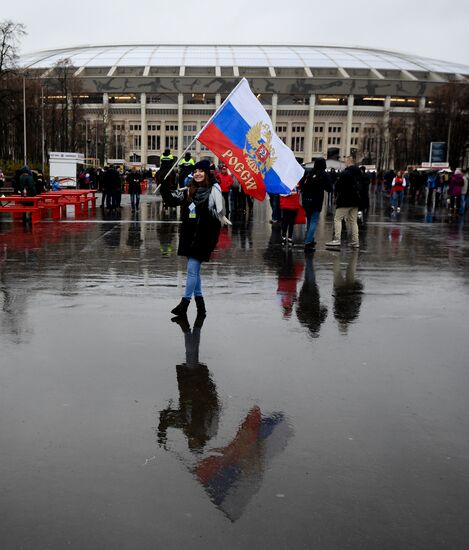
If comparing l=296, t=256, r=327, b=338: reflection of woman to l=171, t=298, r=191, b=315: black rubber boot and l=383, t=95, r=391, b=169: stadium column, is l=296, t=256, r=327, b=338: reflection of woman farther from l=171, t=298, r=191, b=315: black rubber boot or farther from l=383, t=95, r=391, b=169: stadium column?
l=383, t=95, r=391, b=169: stadium column

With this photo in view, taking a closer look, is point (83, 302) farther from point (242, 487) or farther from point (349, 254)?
point (349, 254)

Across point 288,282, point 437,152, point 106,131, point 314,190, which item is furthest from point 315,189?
point 106,131

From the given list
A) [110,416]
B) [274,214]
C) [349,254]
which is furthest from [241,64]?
[110,416]

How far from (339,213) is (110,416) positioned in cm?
967

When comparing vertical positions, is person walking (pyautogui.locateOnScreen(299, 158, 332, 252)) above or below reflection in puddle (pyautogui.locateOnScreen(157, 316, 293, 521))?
above

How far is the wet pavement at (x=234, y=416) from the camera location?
3.05 m

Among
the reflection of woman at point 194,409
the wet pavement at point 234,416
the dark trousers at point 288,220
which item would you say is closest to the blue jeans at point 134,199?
the dark trousers at point 288,220

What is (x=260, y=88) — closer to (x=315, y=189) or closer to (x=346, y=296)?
(x=315, y=189)

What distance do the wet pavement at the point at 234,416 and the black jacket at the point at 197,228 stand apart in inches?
28.6

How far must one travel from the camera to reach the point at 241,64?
10550 cm

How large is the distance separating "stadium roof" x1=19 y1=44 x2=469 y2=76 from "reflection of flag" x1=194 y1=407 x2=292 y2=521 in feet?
349

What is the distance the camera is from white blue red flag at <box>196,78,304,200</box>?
852 cm

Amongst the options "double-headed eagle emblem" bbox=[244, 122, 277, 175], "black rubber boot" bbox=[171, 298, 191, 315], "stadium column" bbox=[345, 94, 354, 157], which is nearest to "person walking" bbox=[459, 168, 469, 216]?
"double-headed eagle emblem" bbox=[244, 122, 277, 175]

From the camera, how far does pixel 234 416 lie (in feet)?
14.3
